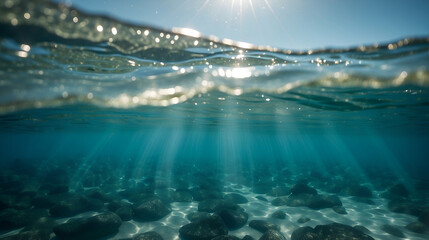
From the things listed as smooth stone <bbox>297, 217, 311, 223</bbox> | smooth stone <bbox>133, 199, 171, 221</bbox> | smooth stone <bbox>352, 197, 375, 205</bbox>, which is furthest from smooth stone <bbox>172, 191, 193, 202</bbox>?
smooth stone <bbox>352, 197, 375, 205</bbox>

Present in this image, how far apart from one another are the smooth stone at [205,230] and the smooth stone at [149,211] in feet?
7.39

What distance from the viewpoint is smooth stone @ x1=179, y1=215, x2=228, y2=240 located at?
29.8 ft

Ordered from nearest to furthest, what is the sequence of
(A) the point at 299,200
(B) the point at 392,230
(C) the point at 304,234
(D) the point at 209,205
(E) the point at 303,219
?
1. (C) the point at 304,234
2. (B) the point at 392,230
3. (E) the point at 303,219
4. (D) the point at 209,205
5. (A) the point at 299,200

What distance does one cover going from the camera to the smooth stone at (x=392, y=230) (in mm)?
9973

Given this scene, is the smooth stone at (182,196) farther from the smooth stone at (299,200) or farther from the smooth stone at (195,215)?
the smooth stone at (299,200)

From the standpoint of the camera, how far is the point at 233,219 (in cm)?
1081

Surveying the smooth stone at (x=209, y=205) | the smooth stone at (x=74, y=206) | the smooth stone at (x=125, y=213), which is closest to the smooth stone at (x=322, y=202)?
the smooth stone at (x=209, y=205)

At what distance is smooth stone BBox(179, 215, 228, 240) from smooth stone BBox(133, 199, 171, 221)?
2254 mm

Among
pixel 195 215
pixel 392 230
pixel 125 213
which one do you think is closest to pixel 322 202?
pixel 392 230

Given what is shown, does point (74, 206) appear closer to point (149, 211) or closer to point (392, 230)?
point (149, 211)

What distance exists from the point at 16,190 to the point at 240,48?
2080cm

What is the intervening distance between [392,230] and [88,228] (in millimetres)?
15633

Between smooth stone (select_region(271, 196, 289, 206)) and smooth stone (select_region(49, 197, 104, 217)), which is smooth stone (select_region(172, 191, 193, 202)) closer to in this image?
smooth stone (select_region(49, 197, 104, 217))

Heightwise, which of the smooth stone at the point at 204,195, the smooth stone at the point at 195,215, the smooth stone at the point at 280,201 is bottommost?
the smooth stone at the point at 280,201
